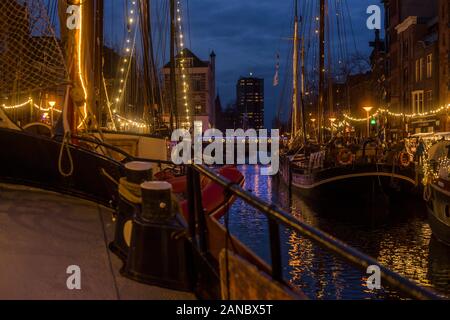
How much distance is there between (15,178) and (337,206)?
2222cm

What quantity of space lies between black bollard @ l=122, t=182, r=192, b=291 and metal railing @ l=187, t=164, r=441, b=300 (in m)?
0.19

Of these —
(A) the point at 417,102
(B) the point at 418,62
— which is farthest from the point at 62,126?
(B) the point at 418,62

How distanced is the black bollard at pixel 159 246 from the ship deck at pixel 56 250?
0.11m

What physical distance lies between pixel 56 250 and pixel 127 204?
86cm

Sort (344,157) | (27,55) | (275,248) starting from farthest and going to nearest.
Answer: (344,157) < (27,55) < (275,248)

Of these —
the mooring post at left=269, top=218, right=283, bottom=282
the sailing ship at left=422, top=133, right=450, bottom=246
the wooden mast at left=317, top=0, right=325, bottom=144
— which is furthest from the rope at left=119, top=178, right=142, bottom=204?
the wooden mast at left=317, top=0, right=325, bottom=144

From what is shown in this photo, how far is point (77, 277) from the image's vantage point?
5078 mm

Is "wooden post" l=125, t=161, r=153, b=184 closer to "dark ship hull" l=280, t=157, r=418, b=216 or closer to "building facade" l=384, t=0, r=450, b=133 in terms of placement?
"dark ship hull" l=280, t=157, r=418, b=216

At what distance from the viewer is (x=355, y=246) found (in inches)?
727

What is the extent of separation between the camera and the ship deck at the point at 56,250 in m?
4.80

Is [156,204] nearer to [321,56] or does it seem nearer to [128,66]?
[128,66]
